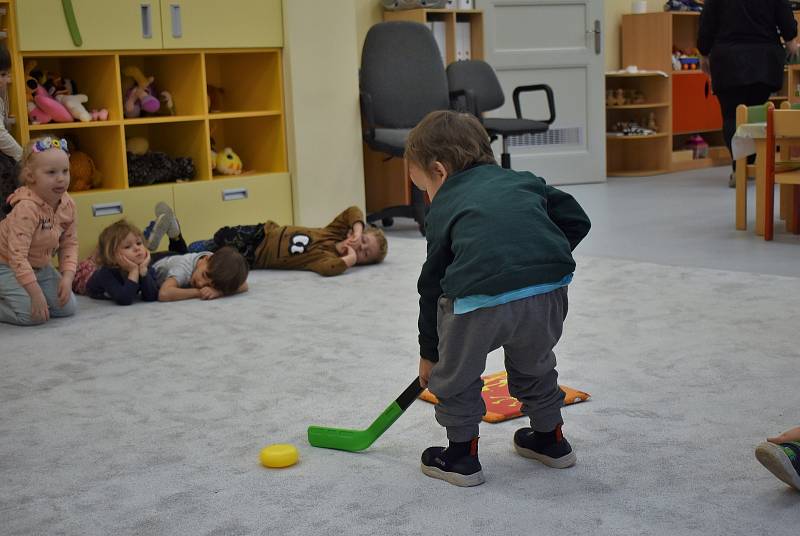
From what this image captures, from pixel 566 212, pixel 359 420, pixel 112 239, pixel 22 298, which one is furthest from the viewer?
pixel 112 239

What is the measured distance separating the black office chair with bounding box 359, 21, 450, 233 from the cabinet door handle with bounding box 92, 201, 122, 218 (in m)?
1.33

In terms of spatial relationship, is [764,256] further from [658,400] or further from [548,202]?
[548,202]

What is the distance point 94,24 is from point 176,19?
38cm

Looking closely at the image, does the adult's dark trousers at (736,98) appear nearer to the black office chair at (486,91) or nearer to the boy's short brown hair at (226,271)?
the black office chair at (486,91)

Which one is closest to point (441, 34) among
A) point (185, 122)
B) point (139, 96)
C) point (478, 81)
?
point (478, 81)

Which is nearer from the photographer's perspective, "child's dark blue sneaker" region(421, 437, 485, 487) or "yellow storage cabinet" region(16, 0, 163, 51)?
"child's dark blue sneaker" region(421, 437, 485, 487)

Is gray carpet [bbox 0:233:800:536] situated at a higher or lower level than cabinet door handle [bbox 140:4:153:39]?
lower

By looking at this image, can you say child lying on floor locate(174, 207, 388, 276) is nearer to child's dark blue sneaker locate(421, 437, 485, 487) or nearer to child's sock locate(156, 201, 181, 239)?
child's sock locate(156, 201, 181, 239)

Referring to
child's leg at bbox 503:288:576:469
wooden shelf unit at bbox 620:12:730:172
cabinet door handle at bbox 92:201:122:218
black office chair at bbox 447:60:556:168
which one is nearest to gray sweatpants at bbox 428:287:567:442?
child's leg at bbox 503:288:576:469

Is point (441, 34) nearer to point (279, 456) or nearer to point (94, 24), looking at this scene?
point (94, 24)

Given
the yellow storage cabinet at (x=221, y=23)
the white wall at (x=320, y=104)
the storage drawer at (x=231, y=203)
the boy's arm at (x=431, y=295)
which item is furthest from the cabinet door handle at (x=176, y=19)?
the boy's arm at (x=431, y=295)

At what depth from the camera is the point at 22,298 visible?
330 cm

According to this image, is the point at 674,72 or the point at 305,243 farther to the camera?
the point at 674,72

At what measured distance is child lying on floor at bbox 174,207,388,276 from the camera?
413 cm
